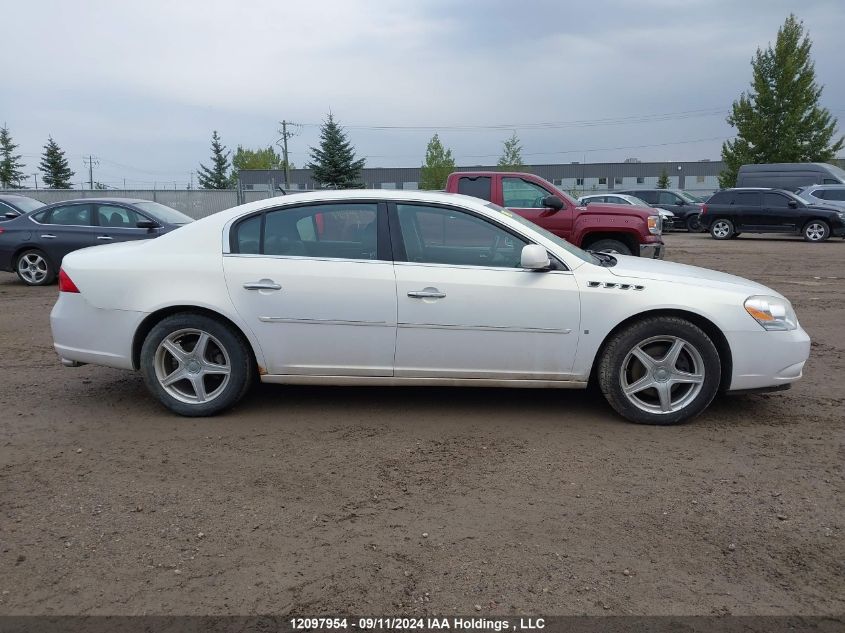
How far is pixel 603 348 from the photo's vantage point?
4.74 metres

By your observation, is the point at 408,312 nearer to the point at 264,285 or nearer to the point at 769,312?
the point at 264,285

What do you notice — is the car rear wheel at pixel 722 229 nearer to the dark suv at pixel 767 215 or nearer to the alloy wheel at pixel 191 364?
the dark suv at pixel 767 215

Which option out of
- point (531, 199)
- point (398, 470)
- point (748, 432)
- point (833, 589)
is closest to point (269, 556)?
point (398, 470)

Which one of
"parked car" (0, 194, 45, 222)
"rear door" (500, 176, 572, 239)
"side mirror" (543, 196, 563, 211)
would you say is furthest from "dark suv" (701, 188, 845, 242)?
"parked car" (0, 194, 45, 222)

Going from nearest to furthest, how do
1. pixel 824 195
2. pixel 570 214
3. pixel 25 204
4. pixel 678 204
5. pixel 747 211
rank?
pixel 570 214, pixel 25 204, pixel 747 211, pixel 824 195, pixel 678 204

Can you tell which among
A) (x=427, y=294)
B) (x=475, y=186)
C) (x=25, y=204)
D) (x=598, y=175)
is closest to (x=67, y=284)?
(x=427, y=294)

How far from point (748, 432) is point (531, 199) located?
7.70 m

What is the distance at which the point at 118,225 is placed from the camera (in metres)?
12.1

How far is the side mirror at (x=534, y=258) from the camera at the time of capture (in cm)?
460

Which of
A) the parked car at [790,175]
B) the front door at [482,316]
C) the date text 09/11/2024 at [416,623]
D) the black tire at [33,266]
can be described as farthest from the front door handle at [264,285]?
the parked car at [790,175]

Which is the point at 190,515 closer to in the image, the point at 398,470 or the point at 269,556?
the point at 269,556

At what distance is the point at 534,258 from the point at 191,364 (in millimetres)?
2381

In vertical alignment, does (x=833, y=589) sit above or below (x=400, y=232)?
below

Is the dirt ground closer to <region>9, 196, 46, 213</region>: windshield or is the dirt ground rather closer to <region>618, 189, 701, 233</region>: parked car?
<region>9, 196, 46, 213</region>: windshield
